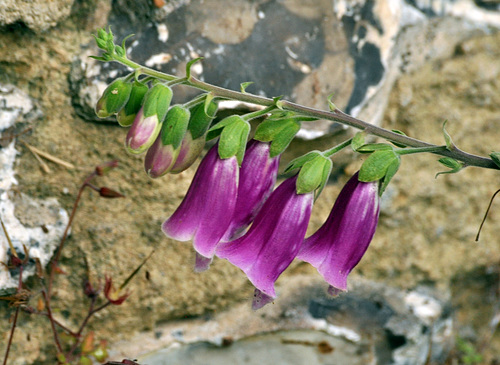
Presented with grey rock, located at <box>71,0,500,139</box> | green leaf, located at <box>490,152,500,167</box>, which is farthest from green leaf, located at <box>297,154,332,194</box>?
grey rock, located at <box>71,0,500,139</box>

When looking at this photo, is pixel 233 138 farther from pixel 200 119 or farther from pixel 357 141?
pixel 357 141

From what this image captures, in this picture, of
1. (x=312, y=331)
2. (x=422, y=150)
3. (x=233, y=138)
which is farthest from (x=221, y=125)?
(x=312, y=331)

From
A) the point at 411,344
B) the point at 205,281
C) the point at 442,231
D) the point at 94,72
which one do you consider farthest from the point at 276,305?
the point at 94,72

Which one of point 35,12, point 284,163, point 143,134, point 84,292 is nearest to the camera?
point 143,134

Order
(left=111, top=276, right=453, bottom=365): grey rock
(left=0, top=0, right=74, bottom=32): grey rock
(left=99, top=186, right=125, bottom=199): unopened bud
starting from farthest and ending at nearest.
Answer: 1. (left=111, top=276, right=453, bottom=365): grey rock
2. (left=99, top=186, right=125, bottom=199): unopened bud
3. (left=0, top=0, right=74, bottom=32): grey rock

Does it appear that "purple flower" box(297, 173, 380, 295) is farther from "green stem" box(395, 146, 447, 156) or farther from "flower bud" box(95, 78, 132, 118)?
"flower bud" box(95, 78, 132, 118)

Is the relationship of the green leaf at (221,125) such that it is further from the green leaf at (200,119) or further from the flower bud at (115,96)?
the flower bud at (115,96)

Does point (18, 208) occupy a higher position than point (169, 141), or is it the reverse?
point (169, 141)

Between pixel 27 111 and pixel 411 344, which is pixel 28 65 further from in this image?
pixel 411 344
